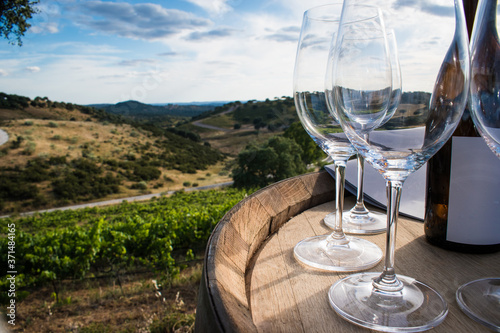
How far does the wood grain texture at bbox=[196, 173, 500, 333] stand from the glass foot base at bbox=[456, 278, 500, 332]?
0.05 feet

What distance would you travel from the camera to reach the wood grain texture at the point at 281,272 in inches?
21.3

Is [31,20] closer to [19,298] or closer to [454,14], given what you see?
[19,298]

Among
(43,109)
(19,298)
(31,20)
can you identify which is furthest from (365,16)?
(43,109)

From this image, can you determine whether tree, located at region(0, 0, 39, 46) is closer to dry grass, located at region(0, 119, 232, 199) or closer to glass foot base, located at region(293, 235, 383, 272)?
glass foot base, located at region(293, 235, 383, 272)

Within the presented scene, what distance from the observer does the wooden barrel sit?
48 centimetres

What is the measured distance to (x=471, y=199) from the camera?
2.64ft

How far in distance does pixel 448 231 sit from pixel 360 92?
0.44m

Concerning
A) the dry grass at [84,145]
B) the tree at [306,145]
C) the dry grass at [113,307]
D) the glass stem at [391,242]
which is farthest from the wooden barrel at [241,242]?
the dry grass at [84,145]

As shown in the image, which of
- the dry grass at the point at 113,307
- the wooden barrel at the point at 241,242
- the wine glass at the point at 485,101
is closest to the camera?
the wooden barrel at the point at 241,242

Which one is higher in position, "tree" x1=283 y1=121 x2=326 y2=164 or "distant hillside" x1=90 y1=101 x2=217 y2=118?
"distant hillside" x1=90 y1=101 x2=217 y2=118

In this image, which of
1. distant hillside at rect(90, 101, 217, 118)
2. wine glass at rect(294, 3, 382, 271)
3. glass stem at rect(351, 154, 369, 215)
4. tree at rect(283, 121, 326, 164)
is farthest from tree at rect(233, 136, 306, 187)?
distant hillside at rect(90, 101, 217, 118)

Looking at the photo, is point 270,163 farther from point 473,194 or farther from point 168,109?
point 168,109

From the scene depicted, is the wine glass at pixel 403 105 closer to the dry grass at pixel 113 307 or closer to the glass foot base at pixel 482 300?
the glass foot base at pixel 482 300

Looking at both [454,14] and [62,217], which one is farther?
[62,217]
